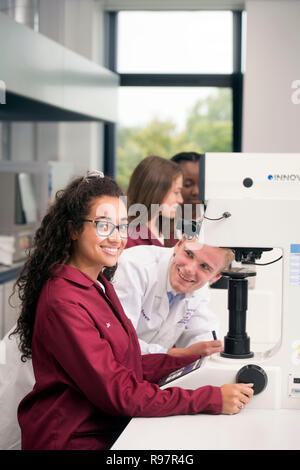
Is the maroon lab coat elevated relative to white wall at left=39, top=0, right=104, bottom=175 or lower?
lower

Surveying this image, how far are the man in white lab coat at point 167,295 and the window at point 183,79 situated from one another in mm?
3401

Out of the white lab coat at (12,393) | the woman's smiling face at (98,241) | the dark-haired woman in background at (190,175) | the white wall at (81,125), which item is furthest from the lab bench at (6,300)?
the woman's smiling face at (98,241)

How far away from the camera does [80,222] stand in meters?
1.43

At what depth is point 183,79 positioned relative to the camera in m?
5.27

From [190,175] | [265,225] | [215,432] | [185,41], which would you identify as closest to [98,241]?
[265,225]

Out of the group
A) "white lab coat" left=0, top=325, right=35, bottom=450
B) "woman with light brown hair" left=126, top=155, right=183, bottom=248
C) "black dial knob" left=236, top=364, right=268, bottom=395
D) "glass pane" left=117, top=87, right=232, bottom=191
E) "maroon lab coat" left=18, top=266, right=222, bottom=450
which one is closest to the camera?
"maroon lab coat" left=18, top=266, right=222, bottom=450

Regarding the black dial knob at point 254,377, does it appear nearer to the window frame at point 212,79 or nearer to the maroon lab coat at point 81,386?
the maroon lab coat at point 81,386

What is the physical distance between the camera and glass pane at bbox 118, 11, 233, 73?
17.2ft

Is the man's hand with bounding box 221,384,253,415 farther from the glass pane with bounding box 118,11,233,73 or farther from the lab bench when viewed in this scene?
the glass pane with bounding box 118,11,233,73

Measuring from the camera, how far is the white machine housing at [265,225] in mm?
1377

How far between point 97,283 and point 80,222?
0.51ft

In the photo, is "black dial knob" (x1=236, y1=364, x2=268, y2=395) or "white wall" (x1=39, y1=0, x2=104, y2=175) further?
"white wall" (x1=39, y1=0, x2=104, y2=175)

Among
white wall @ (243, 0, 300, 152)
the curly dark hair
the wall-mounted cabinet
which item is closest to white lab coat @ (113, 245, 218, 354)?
the curly dark hair

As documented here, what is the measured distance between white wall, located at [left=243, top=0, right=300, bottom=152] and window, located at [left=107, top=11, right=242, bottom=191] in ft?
1.42
